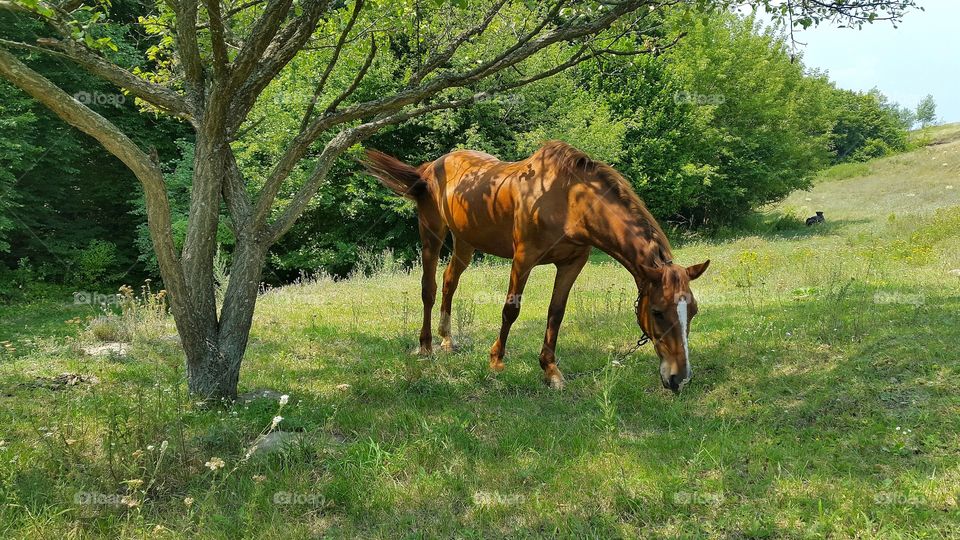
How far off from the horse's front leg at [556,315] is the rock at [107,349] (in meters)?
5.05

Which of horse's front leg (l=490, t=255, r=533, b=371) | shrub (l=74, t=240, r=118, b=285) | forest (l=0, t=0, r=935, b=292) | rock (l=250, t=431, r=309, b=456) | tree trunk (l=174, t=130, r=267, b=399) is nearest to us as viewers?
rock (l=250, t=431, r=309, b=456)

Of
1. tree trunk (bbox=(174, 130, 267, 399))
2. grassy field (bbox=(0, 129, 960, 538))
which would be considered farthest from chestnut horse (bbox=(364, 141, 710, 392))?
tree trunk (bbox=(174, 130, 267, 399))

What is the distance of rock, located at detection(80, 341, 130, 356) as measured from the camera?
649 cm

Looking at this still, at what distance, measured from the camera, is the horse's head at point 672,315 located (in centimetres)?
439

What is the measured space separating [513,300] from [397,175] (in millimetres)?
2740

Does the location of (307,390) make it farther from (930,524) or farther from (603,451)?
(930,524)
